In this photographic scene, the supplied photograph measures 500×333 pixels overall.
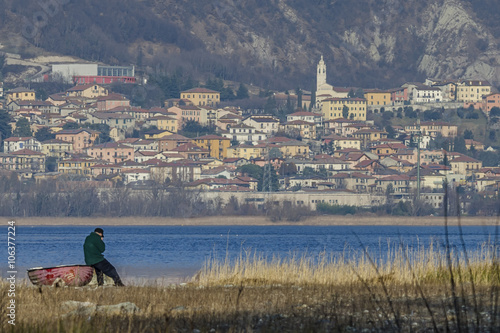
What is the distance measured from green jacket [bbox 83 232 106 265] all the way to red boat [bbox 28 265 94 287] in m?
0.13

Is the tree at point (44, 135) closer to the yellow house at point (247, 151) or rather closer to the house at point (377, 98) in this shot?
the yellow house at point (247, 151)

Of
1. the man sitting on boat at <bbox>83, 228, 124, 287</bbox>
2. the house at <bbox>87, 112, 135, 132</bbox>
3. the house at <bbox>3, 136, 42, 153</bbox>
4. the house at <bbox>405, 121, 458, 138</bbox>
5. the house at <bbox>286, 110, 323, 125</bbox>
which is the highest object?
the house at <bbox>286, 110, 323, 125</bbox>

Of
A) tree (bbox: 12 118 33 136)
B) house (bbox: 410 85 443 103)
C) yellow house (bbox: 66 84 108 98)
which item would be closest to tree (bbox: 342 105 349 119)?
house (bbox: 410 85 443 103)

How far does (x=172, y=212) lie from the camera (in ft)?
343

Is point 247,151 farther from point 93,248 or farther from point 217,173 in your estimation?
point 93,248

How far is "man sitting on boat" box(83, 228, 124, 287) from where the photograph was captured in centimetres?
1412

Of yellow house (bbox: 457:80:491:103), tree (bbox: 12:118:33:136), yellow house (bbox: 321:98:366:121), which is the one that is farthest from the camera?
yellow house (bbox: 457:80:491:103)

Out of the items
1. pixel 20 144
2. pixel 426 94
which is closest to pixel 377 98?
pixel 426 94

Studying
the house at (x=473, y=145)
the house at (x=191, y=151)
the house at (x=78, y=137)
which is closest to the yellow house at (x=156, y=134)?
the house at (x=78, y=137)

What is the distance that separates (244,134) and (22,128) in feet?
106

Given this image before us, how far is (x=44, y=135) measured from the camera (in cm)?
15500

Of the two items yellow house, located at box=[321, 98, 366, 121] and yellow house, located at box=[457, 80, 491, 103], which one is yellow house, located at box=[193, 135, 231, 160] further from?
yellow house, located at box=[457, 80, 491, 103]

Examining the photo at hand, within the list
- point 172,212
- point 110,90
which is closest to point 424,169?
point 172,212

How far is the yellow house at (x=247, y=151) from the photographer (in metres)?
145
